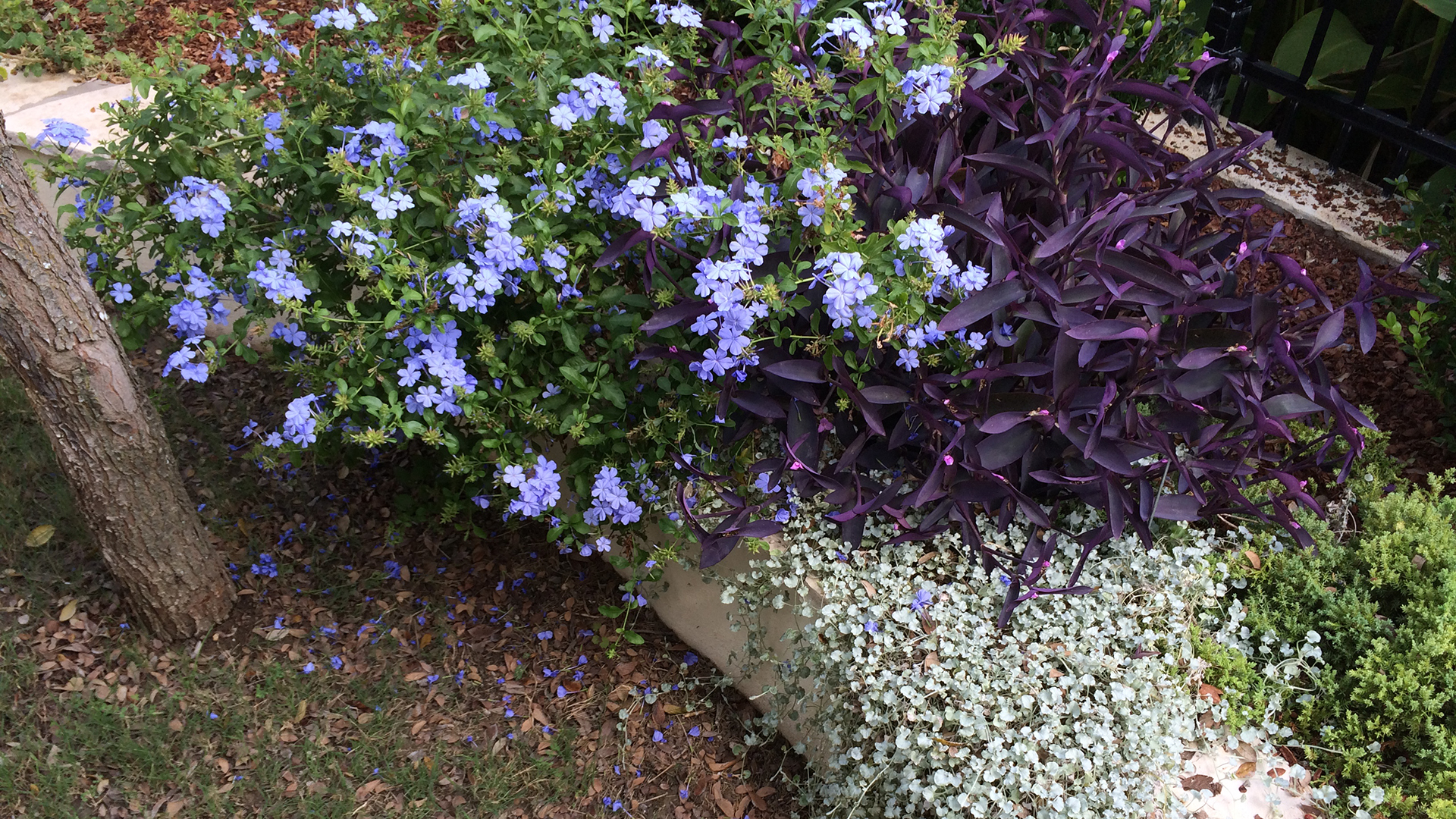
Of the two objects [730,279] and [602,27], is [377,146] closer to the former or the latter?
[602,27]

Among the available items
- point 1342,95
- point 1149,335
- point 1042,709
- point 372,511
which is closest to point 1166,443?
point 1149,335

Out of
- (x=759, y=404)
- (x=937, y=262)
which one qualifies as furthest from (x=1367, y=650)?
(x=759, y=404)

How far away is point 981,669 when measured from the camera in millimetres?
2051

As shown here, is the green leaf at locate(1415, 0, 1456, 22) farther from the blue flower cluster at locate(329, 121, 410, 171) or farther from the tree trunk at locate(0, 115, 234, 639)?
the tree trunk at locate(0, 115, 234, 639)

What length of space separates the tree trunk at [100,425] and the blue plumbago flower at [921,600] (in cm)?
178

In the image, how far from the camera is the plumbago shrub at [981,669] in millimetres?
1953

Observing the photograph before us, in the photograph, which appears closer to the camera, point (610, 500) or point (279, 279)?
point (279, 279)

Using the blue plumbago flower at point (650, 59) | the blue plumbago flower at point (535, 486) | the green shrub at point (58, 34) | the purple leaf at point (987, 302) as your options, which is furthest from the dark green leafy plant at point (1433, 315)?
the green shrub at point (58, 34)

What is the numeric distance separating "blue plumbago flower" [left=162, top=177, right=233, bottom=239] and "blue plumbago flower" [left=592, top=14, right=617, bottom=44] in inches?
34.6

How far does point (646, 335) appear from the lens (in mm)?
2217

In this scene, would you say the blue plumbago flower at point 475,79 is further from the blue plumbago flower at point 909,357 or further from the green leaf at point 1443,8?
the green leaf at point 1443,8

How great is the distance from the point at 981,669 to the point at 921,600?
0.62 ft

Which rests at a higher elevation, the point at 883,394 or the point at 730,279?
the point at 730,279

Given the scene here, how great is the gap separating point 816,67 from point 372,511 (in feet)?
6.05
